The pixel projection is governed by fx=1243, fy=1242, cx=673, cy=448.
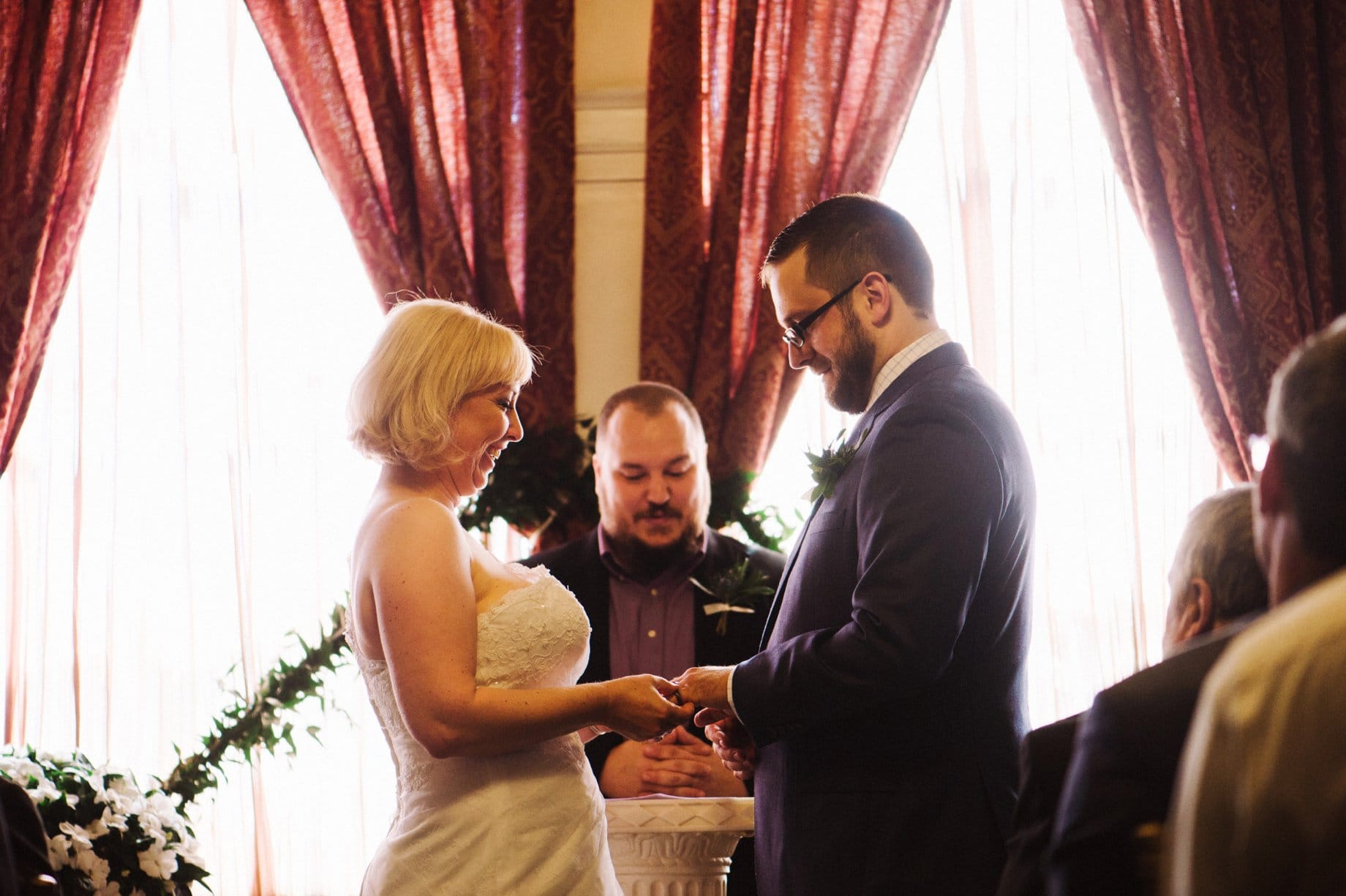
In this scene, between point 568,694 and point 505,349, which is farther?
point 505,349

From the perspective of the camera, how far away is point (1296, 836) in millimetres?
833

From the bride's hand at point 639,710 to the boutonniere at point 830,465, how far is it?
1.75 feet

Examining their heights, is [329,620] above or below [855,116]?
below

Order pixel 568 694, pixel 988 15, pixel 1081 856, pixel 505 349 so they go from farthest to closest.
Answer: pixel 988 15 → pixel 505 349 → pixel 568 694 → pixel 1081 856

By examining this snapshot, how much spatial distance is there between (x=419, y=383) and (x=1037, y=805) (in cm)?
150

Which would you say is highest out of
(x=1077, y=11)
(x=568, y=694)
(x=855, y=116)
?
(x=1077, y=11)

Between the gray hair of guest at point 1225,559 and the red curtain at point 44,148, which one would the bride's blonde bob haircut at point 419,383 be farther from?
the red curtain at point 44,148

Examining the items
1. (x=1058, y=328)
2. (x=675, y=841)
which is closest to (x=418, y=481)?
(x=675, y=841)

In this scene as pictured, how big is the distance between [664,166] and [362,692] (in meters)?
2.33

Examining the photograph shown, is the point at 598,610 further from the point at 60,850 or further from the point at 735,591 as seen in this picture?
the point at 60,850

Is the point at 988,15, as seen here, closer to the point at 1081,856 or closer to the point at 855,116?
the point at 855,116

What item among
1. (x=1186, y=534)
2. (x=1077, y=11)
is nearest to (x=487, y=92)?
(x=1077, y=11)

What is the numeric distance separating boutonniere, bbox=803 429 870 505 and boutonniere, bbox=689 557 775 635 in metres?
1.36

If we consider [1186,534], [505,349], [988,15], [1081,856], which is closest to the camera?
[1081,856]
